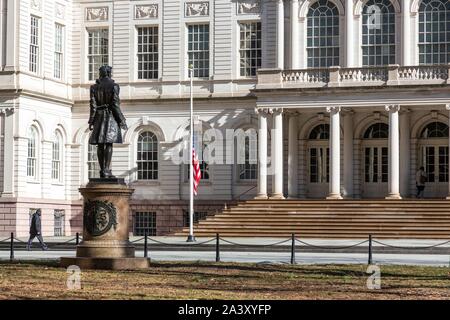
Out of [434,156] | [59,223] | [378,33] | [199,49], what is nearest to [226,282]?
[434,156]

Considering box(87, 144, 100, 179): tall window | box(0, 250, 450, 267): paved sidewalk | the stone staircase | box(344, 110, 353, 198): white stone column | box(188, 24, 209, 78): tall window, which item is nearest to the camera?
box(0, 250, 450, 267): paved sidewalk

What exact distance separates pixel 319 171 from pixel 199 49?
876cm

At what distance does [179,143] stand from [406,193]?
11875 millimetres

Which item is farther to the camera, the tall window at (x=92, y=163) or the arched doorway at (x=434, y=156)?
the tall window at (x=92, y=163)

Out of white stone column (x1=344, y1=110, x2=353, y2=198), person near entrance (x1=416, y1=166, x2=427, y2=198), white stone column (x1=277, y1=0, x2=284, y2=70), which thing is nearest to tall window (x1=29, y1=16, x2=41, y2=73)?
white stone column (x1=277, y1=0, x2=284, y2=70)

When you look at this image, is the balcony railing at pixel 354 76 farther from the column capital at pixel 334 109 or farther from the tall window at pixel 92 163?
the tall window at pixel 92 163

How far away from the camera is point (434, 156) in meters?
55.1

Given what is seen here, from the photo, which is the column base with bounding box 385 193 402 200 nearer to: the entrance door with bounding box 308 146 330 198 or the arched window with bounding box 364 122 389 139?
the arched window with bounding box 364 122 389 139

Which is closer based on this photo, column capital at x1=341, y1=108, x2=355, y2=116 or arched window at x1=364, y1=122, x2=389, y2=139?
column capital at x1=341, y1=108, x2=355, y2=116

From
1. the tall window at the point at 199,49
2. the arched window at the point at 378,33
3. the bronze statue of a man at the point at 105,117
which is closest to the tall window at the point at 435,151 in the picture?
the arched window at the point at 378,33

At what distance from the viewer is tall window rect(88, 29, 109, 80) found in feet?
197

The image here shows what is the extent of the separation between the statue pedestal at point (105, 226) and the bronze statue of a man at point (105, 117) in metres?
0.57

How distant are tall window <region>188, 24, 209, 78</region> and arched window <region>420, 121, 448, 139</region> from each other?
37.3 feet

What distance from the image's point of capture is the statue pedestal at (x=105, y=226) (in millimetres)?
27438
